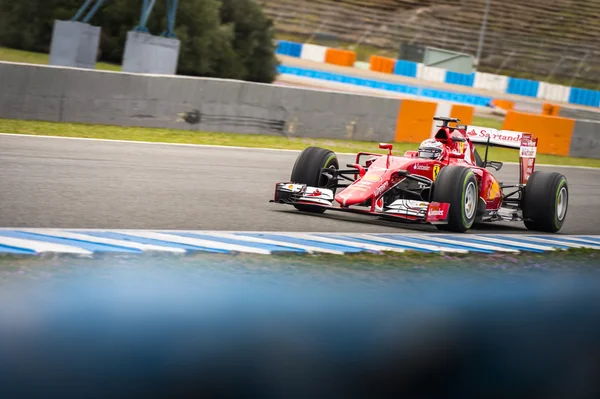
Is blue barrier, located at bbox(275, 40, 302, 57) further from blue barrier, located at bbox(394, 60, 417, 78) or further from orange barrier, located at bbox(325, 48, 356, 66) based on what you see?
blue barrier, located at bbox(394, 60, 417, 78)

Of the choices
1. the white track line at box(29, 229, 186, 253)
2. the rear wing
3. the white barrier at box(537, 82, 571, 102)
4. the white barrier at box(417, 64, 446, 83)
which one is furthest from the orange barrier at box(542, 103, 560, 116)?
the white track line at box(29, 229, 186, 253)

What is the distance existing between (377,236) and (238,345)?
4818 mm

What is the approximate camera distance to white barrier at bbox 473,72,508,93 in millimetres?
55594

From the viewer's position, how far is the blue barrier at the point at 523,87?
55.5 m

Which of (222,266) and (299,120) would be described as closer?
(222,266)

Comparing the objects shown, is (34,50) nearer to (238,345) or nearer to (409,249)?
(409,249)

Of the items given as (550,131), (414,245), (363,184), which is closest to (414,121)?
(550,131)

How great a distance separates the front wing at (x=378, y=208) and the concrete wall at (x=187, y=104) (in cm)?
683

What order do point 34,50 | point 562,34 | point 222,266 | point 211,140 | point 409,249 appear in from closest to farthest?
1. point 222,266
2. point 409,249
3. point 211,140
4. point 34,50
5. point 562,34

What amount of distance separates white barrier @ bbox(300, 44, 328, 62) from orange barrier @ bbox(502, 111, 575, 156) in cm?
3529

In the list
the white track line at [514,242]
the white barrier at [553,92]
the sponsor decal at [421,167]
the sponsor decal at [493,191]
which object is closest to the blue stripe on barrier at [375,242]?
the sponsor decal at [421,167]

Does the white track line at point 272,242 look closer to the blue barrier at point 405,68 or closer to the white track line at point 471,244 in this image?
the white track line at point 471,244

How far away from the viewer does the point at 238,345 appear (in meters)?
5.44

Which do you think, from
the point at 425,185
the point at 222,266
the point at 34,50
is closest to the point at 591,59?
the point at 34,50
